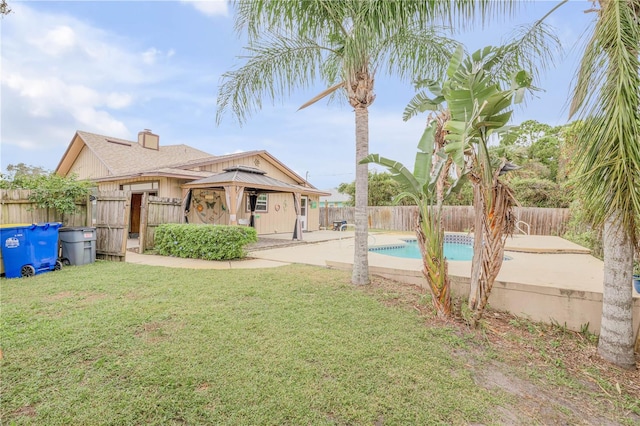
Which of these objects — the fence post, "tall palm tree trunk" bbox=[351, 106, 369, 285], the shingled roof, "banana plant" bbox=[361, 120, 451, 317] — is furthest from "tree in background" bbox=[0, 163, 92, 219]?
"banana plant" bbox=[361, 120, 451, 317]

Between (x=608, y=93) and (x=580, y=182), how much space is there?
0.85 m

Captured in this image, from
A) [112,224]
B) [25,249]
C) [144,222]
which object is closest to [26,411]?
[25,249]

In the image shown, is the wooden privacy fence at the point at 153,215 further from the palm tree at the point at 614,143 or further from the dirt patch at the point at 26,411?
the palm tree at the point at 614,143

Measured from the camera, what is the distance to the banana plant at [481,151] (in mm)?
3402

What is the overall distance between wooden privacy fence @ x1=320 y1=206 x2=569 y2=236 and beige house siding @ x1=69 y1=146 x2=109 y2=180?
14.5m

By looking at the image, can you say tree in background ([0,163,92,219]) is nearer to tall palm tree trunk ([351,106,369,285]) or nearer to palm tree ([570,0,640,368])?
tall palm tree trunk ([351,106,369,285])

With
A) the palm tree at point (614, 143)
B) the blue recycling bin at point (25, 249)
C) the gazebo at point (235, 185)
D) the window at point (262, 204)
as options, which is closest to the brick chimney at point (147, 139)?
the gazebo at point (235, 185)

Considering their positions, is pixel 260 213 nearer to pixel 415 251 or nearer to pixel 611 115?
pixel 415 251

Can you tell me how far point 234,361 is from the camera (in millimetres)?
3018

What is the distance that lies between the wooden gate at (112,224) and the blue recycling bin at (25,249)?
70.5 inches

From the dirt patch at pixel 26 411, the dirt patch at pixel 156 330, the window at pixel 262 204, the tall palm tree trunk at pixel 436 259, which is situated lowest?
the dirt patch at pixel 26 411

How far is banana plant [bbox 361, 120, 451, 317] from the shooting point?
13.8 feet

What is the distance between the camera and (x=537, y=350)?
3635 mm

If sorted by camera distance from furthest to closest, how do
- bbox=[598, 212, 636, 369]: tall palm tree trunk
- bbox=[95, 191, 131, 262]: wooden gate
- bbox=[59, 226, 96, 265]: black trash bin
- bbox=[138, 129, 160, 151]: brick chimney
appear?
bbox=[138, 129, 160, 151]: brick chimney → bbox=[95, 191, 131, 262]: wooden gate → bbox=[59, 226, 96, 265]: black trash bin → bbox=[598, 212, 636, 369]: tall palm tree trunk
